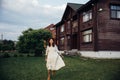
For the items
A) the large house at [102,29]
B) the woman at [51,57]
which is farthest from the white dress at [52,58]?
the large house at [102,29]

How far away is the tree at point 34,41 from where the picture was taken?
31922 millimetres

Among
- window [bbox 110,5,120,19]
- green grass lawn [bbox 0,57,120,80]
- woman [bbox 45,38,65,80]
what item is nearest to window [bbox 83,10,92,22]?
window [bbox 110,5,120,19]

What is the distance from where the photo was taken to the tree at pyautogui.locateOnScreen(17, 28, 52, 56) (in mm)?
31922

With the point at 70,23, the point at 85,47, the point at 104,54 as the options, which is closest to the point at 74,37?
the point at 70,23

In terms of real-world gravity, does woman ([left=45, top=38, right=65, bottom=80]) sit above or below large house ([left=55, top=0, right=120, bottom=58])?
below

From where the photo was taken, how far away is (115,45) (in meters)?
22.9

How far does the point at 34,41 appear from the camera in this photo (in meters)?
31.8

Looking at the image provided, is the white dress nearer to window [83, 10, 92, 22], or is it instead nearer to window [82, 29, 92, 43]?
window [82, 29, 92, 43]

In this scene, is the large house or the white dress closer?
the white dress

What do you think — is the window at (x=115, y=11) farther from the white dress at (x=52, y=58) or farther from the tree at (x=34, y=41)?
the white dress at (x=52, y=58)

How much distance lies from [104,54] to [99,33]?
252 cm

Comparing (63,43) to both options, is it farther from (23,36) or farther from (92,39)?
(92,39)

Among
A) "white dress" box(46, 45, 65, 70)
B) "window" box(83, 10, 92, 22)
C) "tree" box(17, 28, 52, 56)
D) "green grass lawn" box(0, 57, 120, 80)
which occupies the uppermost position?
"window" box(83, 10, 92, 22)

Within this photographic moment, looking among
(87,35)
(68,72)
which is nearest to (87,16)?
(87,35)
